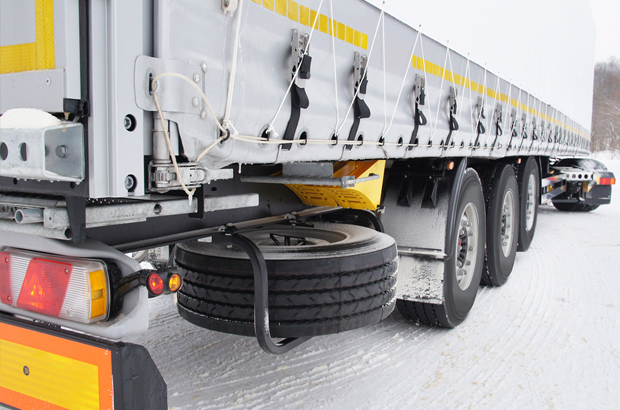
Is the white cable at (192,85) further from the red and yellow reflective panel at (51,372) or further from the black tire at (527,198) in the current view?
the black tire at (527,198)

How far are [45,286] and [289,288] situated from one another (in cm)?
92

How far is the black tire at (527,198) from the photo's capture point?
5938 mm

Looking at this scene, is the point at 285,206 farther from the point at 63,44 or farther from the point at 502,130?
the point at 502,130

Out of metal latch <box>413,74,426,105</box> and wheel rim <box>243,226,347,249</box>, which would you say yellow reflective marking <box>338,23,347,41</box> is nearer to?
metal latch <box>413,74,426,105</box>

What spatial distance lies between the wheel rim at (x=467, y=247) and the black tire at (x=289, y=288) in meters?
1.76

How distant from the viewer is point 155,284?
1.45 metres

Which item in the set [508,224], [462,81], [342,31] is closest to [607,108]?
[508,224]

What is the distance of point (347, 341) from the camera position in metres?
3.39

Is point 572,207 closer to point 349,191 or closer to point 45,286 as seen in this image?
point 349,191

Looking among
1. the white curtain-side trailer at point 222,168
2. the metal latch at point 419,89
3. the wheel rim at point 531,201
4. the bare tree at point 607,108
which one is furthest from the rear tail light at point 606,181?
the bare tree at point 607,108

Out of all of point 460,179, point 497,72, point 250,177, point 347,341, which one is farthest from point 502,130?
point 250,177

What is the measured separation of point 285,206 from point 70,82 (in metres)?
1.81

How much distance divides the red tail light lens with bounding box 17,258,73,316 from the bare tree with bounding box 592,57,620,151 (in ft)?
134

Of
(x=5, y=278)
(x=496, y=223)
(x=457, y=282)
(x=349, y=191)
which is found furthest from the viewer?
(x=496, y=223)
